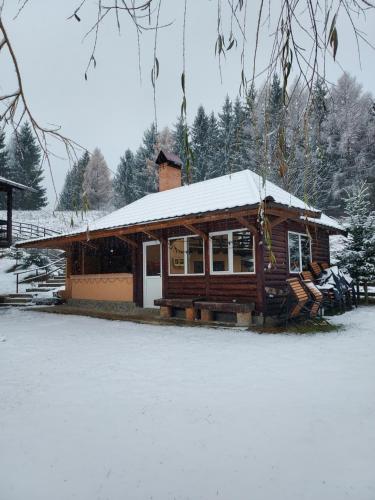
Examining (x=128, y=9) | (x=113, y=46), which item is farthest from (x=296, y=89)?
(x=113, y=46)

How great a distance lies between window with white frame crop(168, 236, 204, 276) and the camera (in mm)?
10297

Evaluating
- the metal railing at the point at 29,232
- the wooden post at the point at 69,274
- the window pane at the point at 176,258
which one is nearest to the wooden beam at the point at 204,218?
the window pane at the point at 176,258

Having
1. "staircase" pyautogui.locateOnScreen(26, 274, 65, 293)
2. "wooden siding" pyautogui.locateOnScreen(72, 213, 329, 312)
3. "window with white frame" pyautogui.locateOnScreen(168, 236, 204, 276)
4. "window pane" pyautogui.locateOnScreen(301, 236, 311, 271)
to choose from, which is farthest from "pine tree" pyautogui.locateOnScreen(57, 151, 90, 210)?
"staircase" pyautogui.locateOnScreen(26, 274, 65, 293)

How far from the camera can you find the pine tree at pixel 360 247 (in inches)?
502

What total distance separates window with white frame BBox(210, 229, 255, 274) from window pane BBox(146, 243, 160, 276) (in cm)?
265

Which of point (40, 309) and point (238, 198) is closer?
point (238, 198)

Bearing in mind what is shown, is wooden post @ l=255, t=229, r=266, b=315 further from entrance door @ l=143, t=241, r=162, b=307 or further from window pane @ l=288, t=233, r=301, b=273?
entrance door @ l=143, t=241, r=162, b=307

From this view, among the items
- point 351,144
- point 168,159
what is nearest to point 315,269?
point 168,159

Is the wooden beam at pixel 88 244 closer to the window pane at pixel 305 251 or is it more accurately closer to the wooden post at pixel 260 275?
the wooden post at pixel 260 275

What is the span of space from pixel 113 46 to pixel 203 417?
3085 millimetres

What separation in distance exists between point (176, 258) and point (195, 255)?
754mm

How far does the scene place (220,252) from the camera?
31.4ft

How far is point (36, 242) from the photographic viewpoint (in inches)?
523

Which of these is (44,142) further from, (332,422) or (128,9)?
(332,422)
